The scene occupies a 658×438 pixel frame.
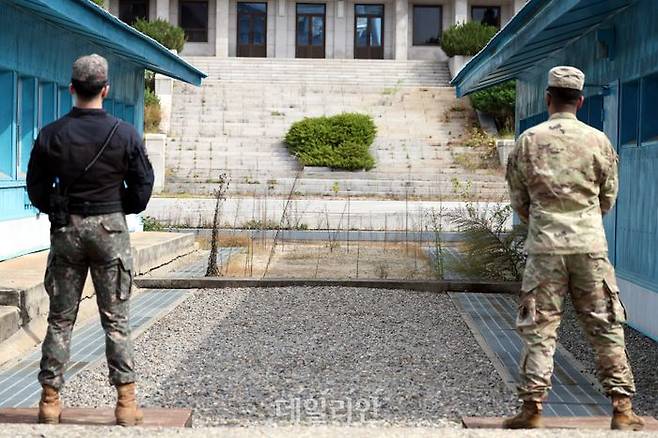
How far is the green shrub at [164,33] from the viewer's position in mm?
38375

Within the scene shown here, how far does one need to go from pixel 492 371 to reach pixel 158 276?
701 cm

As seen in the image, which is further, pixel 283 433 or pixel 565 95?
pixel 565 95

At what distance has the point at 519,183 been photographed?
553 centimetres

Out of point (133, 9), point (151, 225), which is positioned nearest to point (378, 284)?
point (151, 225)

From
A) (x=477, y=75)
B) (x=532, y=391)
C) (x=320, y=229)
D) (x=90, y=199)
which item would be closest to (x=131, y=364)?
(x=90, y=199)

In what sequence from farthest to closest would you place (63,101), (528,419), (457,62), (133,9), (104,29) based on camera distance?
(133,9)
(457,62)
(63,101)
(104,29)
(528,419)

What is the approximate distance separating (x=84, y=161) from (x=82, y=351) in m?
3.70

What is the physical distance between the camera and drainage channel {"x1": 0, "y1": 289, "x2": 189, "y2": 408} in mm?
6871

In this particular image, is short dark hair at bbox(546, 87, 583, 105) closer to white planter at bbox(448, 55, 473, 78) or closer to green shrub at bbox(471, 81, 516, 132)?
green shrub at bbox(471, 81, 516, 132)

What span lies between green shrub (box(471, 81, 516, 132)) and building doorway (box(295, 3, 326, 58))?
16030mm

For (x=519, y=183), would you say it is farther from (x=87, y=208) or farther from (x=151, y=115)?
(x=151, y=115)

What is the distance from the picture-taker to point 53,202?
17.1ft

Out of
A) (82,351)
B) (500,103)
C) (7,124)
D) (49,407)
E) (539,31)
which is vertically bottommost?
(82,351)

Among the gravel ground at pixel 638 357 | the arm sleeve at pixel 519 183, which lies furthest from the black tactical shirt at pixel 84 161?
the gravel ground at pixel 638 357
